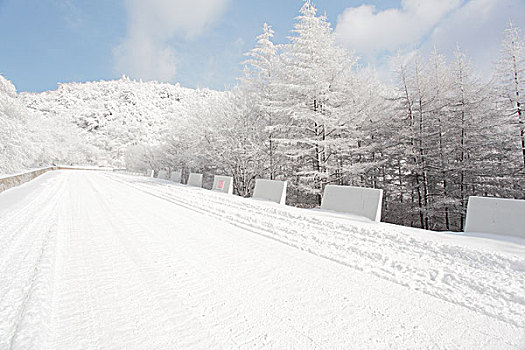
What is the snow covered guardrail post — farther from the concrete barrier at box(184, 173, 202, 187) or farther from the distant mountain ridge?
the distant mountain ridge

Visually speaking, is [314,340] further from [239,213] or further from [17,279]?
[239,213]

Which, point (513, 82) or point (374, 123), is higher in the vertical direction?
point (513, 82)

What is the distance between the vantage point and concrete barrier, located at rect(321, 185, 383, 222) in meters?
5.61

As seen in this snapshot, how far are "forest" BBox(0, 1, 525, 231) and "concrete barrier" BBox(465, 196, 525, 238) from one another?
6.81 metres

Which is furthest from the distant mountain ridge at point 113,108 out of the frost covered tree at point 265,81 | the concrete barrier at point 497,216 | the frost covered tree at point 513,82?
the concrete barrier at point 497,216

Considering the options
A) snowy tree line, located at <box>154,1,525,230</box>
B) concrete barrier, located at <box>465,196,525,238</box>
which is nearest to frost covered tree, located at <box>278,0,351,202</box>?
snowy tree line, located at <box>154,1,525,230</box>

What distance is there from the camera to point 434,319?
1797mm

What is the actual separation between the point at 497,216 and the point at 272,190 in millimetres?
6131

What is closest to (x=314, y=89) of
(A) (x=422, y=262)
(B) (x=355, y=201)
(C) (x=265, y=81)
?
(C) (x=265, y=81)

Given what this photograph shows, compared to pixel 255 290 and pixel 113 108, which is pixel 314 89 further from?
pixel 113 108

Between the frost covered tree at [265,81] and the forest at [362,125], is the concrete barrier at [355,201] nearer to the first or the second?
the forest at [362,125]

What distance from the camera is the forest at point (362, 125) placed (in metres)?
12.3

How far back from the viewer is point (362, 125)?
15.9 m

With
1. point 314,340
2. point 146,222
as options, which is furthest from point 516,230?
point 146,222
